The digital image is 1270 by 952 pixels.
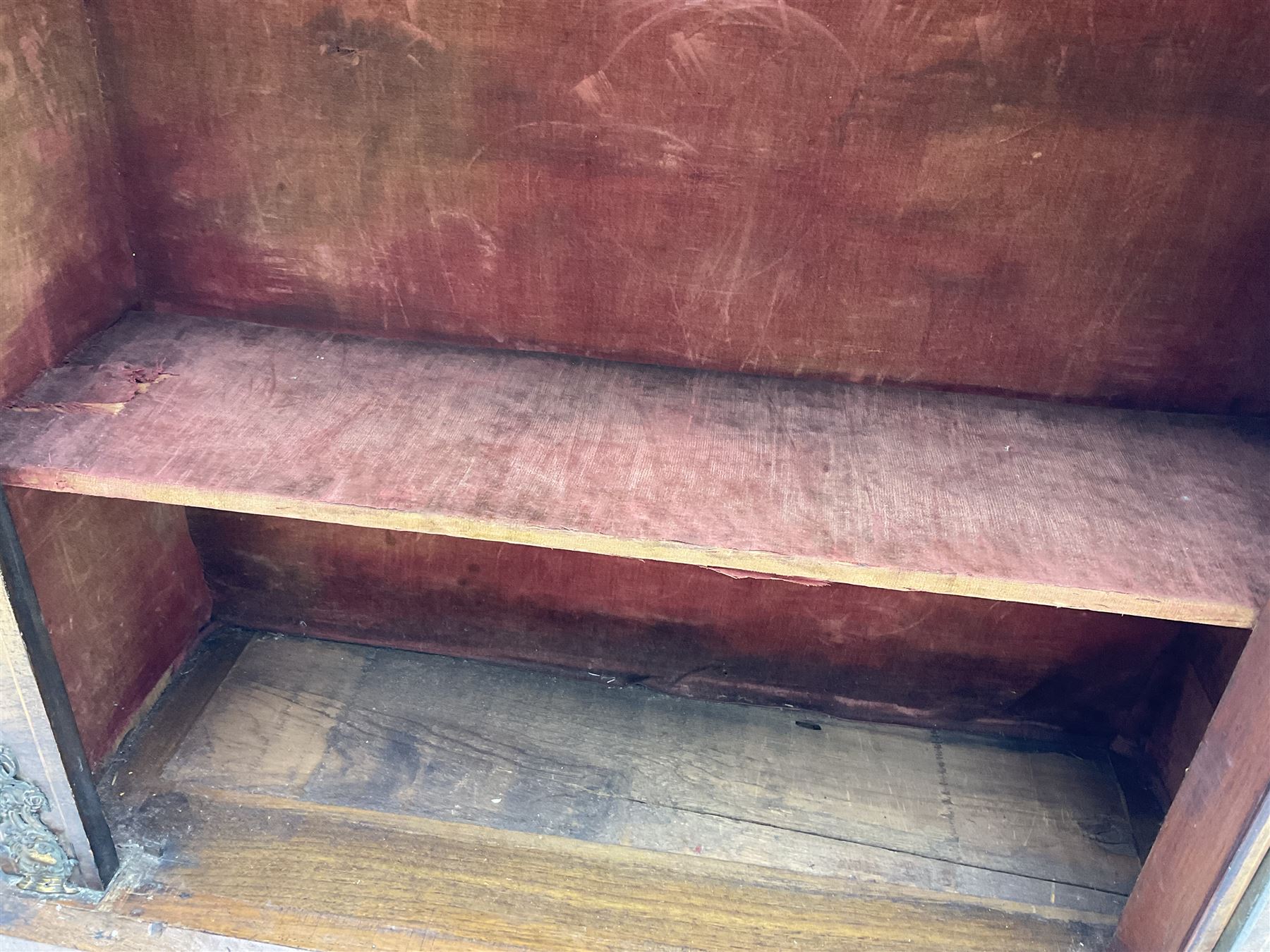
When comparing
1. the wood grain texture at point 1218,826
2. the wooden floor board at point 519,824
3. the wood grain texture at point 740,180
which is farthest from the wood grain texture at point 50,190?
the wood grain texture at point 1218,826

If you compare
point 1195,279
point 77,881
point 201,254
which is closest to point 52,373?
point 201,254

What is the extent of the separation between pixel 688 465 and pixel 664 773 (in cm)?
65

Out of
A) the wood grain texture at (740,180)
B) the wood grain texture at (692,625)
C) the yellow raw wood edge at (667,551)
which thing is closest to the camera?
the yellow raw wood edge at (667,551)

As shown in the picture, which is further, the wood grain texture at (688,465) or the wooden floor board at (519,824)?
the wooden floor board at (519,824)

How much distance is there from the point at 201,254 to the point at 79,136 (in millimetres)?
203

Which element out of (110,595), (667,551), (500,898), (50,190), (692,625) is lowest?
(500,898)

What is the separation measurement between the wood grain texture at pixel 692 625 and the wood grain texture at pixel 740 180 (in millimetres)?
427

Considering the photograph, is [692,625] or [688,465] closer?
[688,465]

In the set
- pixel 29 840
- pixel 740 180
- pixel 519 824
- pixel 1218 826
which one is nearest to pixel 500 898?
pixel 519 824

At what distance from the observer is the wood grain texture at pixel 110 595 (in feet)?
4.18

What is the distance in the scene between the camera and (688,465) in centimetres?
113

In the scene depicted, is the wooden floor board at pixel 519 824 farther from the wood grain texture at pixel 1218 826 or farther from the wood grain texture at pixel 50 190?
the wood grain texture at pixel 50 190

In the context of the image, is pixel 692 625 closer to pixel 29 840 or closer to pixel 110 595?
pixel 110 595

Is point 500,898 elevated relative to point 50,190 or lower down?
lower down
